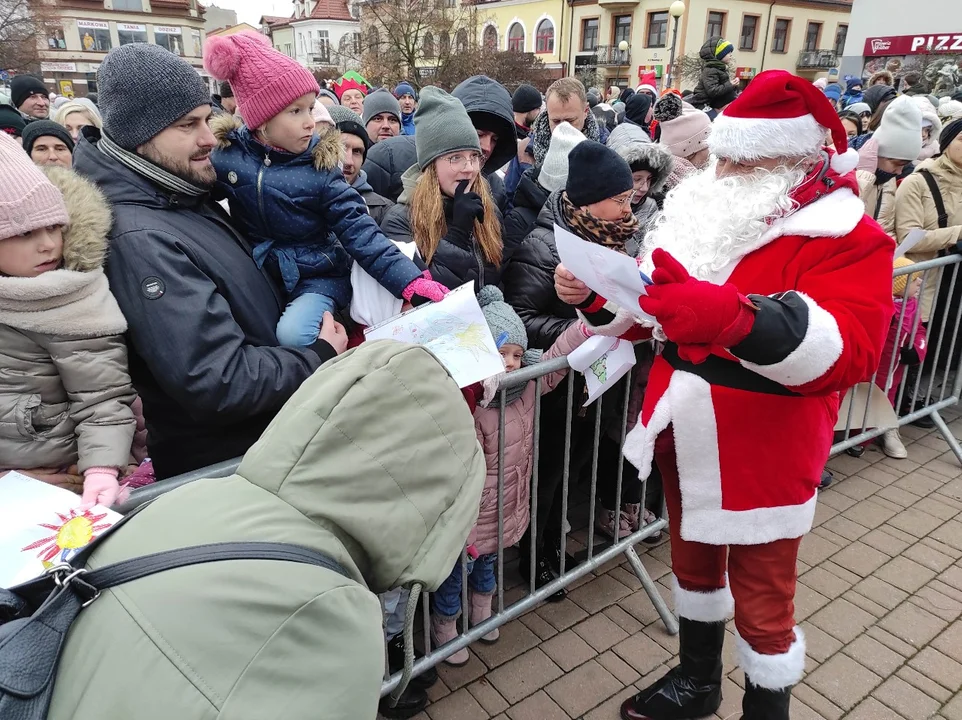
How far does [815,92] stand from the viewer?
1.84 metres

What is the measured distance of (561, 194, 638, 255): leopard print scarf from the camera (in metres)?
2.70

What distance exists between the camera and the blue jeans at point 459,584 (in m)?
2.61

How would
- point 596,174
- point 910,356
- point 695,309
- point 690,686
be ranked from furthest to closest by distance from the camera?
point 910,356 → point 596,174 → point 690,686 → point 695,309

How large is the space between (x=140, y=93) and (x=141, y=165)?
0.65 ft

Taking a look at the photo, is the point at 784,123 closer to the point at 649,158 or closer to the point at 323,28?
the point at 649,158

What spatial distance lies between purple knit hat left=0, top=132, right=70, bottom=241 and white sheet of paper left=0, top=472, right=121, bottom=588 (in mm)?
614

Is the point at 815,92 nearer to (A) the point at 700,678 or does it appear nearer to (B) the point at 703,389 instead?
(B) the point at 703,389

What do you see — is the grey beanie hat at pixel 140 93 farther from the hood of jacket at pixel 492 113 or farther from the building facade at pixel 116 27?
the building facade at pixel 116 27

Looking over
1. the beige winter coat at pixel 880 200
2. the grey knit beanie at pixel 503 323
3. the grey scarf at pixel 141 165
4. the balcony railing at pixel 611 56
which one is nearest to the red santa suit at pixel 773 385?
the grey knit beanie at pixel 503 323

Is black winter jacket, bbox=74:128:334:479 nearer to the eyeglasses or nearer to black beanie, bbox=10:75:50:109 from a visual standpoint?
the eyeglasses

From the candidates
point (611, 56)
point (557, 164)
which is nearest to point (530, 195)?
point (557, 164)

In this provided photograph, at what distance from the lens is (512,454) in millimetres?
2615

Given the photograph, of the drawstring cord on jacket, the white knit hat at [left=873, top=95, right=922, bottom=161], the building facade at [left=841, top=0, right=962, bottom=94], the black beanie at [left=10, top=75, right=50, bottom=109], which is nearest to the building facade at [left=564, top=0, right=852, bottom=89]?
the building facade at [left=841, top=0, right=962, bottom=94]

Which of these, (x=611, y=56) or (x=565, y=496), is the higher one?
(x=611, y=56)
